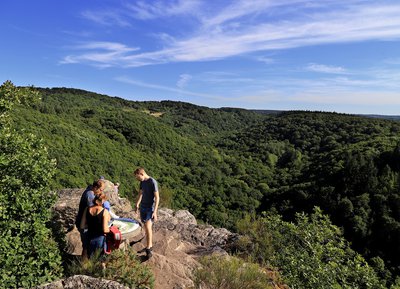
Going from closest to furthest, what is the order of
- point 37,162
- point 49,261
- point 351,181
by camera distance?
point 49,261
point 37,162
point 351,181

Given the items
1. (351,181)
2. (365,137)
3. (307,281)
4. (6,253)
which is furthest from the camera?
(365,137)

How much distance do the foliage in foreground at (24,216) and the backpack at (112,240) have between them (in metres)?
0.89

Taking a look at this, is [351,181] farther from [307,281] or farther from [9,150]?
[9,150]

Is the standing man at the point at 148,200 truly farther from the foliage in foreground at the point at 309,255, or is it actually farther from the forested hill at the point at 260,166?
the forested hill at the point at 260,166

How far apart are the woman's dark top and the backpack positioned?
0.55 feet

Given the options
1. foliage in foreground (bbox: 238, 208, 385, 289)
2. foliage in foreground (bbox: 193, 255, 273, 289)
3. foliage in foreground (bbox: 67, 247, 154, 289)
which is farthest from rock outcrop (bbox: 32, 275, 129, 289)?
foliage in foreground (bbox: 238, 208, 385, 289)

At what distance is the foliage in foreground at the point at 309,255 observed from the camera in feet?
22.6

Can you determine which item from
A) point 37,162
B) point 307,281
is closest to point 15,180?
point 37,162

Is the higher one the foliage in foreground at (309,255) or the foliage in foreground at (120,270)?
the foliage in foreground at (120,270)

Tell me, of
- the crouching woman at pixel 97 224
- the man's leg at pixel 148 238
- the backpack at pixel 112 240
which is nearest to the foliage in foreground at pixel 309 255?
the man's leg at pixel 148 238

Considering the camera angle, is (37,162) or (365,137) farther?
(365,137)

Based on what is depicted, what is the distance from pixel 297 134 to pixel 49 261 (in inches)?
4062

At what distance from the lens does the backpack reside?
579 centimetres

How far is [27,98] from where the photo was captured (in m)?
8.75
